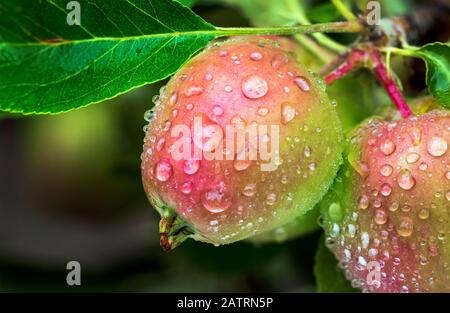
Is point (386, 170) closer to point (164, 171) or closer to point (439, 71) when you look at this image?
point (439, 71)

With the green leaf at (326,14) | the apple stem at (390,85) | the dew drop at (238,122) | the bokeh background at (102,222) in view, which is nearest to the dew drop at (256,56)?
the dew drop at (238,122)

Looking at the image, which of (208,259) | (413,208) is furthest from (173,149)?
(208,259)

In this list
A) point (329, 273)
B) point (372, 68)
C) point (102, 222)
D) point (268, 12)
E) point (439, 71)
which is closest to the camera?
point (439, 71)

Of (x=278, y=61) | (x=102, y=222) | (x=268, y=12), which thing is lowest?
(x=278, y=61)

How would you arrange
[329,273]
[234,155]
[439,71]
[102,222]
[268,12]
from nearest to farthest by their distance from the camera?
1. [234,155]
2. [439,71]
3. [329,273]
4. [268,12]
5. [102,222]

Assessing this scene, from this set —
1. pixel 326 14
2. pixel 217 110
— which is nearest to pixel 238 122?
pixel 217 110

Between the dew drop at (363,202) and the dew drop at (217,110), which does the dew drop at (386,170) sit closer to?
the dew drop at (363,202)

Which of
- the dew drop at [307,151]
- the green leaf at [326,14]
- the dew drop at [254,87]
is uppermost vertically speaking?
the green leaf at [326,14]
